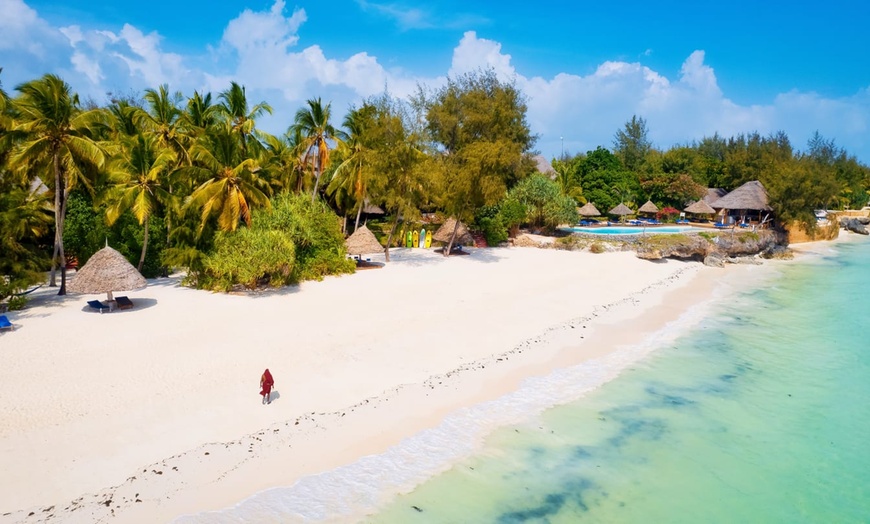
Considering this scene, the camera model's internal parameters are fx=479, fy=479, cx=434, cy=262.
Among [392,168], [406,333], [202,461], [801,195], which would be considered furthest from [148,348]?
[801,195]

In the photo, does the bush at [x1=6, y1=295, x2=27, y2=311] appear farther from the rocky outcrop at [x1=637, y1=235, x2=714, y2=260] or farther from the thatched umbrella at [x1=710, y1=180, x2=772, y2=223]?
the thatched umbrella at [x1=710, y1=180, x2=772, y2=223]

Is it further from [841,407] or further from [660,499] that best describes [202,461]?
[841,407]

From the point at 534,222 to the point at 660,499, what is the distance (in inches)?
1110

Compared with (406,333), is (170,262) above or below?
above

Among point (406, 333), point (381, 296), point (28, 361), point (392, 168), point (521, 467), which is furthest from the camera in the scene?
point (392, 168)

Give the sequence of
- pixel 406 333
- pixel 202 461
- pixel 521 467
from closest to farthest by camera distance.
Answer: pixel 202 461, pixel 521 467, pixel 406 333

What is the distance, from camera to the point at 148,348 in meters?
12.1

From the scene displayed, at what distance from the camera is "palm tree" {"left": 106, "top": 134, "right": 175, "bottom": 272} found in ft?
57.7

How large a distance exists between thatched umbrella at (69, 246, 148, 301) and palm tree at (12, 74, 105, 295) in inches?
108

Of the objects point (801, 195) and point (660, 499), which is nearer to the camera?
point (660, 499)

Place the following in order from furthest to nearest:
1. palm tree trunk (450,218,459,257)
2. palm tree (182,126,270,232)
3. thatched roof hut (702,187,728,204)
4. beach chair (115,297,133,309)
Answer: thatched roof hut (702,187,728,204), palm tree trunk (450,218,459,257), palm tree (182,126,270,232), beach chair (115,297,133,309)

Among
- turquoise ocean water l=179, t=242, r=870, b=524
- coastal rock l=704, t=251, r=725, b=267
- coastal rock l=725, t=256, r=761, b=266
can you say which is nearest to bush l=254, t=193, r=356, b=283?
turquoise ocean water l=179, t=242, r=870, b=524

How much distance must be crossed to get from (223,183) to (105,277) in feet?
17.3

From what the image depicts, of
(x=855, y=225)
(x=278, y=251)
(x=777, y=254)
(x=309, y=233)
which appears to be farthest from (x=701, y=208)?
(x=278, y=251)
